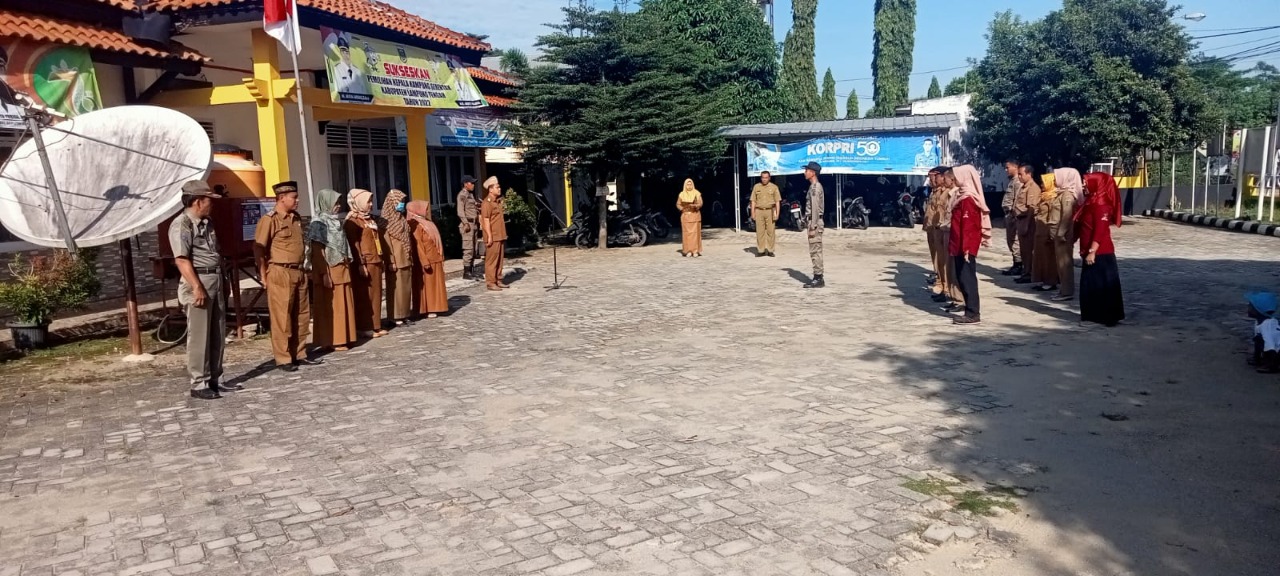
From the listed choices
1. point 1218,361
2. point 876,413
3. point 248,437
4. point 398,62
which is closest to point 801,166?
point 398,62

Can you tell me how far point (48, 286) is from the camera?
Result: 8.74 metres

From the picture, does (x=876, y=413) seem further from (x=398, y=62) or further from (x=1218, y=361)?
(x=398, y=62)

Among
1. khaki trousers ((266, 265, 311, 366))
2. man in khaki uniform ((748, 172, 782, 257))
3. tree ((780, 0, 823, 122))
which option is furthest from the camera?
tree ((780, 0, 823, 122))

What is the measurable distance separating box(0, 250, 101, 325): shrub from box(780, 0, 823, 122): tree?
33.7m

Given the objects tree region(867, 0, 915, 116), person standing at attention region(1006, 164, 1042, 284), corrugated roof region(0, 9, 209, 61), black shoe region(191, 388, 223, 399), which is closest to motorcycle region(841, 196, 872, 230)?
person standing at attention region(1006, 164, 1042, 284)

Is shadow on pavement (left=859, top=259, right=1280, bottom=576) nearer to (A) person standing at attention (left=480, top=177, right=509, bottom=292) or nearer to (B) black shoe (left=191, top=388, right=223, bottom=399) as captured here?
(B) black shoe (left=191, top=388, right=223, bottom=399)

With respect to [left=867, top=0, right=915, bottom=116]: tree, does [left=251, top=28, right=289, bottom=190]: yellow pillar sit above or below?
below

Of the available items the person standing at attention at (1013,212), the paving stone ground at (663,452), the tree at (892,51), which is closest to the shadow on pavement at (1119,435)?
the paving stone ground at (663,452)

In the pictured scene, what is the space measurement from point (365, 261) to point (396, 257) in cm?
84

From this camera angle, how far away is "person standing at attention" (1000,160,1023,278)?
12.5m

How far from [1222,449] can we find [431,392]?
5254 mm

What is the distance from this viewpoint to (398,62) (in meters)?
14.4

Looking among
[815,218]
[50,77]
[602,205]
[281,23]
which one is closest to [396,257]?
[281,23]

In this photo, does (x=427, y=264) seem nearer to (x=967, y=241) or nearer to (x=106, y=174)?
(x=106, y=174)
